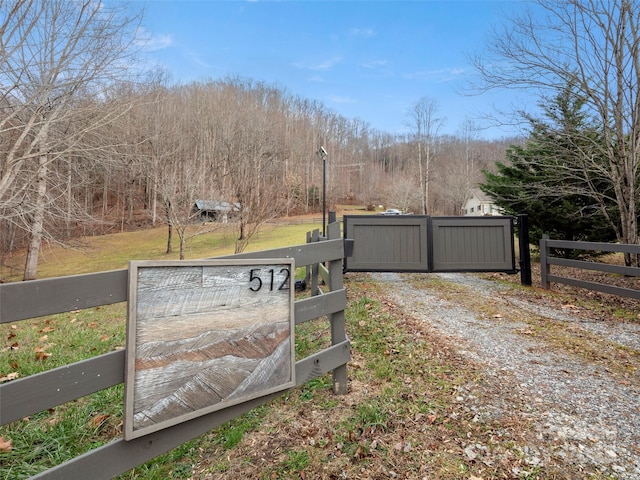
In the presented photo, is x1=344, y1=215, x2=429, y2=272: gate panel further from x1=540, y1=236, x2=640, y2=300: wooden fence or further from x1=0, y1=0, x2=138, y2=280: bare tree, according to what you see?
x1=0, y1=0, x2=138, y2=280: bare tree

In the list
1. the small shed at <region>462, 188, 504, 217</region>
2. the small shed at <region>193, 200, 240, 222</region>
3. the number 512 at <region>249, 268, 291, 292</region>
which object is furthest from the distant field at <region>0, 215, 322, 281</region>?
the small shed at <region>462, 188, 504, 217</region>

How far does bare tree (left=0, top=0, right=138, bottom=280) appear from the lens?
640 cm

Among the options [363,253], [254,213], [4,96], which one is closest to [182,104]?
[254,213]

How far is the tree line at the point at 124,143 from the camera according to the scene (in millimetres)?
6973

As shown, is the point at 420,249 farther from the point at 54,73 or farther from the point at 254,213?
the point at 54,73

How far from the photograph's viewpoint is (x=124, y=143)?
29.3ft

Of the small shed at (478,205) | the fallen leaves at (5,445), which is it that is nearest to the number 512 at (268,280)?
the fallen leaves at (5,445)

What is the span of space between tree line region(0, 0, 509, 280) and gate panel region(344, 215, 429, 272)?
456 cm

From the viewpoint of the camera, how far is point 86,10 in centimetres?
702

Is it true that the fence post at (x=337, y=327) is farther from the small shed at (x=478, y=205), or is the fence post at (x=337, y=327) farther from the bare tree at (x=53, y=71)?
the small shed at (x=478, y=205)

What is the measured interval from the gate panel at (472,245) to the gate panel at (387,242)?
32 cm

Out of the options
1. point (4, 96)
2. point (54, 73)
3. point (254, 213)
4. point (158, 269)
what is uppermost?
point (54, 73)

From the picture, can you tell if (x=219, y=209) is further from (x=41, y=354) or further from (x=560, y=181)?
(x=560, y=181)

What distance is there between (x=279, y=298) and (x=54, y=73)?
8667 mm
